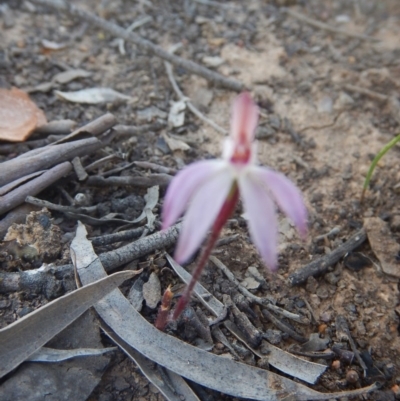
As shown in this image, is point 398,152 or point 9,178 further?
point 398,152

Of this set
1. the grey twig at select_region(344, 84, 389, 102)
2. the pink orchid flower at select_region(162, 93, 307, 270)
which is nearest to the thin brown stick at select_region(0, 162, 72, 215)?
the pink orchid flower at select_region(162, 93, 307, 270)

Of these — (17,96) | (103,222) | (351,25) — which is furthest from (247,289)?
(351,25)

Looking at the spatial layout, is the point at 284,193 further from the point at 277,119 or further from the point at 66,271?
the point at 277,119

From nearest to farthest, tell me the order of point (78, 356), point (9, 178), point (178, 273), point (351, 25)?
point (78, 356), point (178, 273), point (9, 178), point (351, 25)

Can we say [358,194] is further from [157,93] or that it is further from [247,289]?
[157,93]

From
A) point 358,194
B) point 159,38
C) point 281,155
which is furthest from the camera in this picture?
point 159,38

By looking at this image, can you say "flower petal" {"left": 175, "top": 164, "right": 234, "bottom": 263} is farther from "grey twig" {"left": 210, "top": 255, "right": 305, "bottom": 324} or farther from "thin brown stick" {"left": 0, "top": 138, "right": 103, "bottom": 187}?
"thin brown stick" {"left": 0, "top": 138, "right": 103, "bottom": 187}

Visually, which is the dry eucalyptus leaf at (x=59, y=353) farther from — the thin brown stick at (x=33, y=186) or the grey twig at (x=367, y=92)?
the grey twig at (x=367, y=92)
